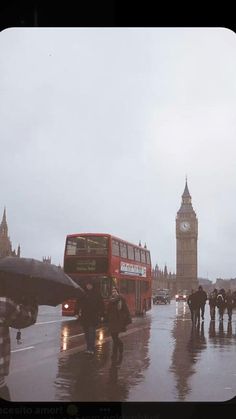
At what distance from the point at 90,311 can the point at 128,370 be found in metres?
2.11

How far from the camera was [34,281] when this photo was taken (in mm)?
6941

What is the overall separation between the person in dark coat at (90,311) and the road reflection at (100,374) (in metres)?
0.36

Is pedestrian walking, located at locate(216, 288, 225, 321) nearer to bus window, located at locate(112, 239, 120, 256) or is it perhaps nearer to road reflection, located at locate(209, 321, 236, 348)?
road reflection, located at locate(209, 321, 236, 348)

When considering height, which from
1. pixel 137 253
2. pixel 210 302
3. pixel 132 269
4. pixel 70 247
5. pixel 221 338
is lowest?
pixel 221 338

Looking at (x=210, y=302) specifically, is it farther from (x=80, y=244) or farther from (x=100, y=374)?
(x=100, y=374)

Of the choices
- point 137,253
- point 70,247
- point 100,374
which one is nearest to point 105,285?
point 70,247

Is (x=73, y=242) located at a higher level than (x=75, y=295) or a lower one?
higher

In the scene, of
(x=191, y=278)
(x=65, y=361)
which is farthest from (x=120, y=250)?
(x=191, y=278)

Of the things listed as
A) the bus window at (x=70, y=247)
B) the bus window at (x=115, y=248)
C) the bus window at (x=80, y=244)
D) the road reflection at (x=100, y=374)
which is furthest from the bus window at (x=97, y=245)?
the road reflection at (x=100, y=374)

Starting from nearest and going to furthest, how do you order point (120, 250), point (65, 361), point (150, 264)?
point (65, 361) → point (120, 250) → point (150, 264)

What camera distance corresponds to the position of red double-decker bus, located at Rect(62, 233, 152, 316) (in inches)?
552

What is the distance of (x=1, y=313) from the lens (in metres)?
6.00
